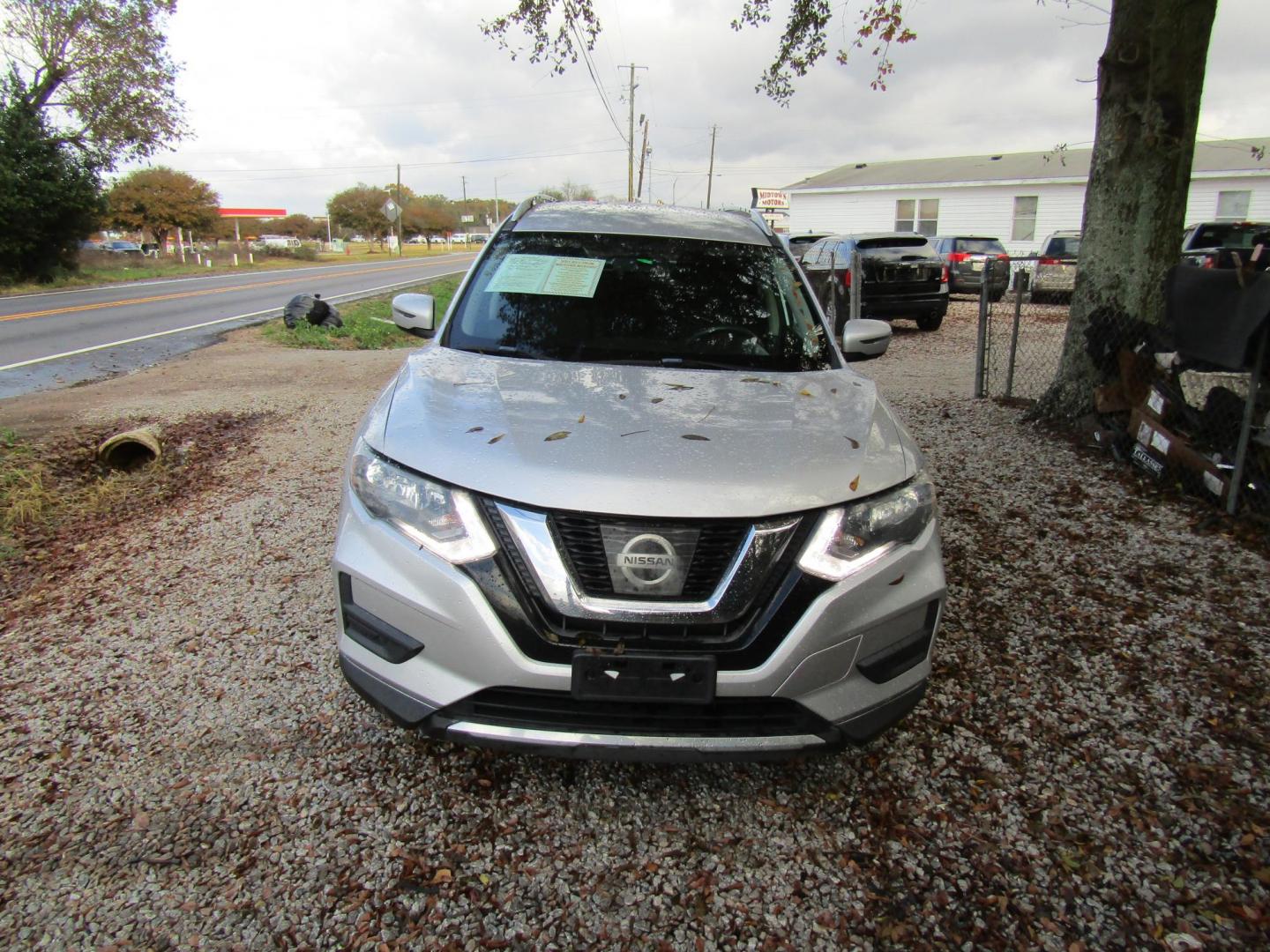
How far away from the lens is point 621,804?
2.39 metres

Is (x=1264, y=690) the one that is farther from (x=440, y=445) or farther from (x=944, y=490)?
(x=440, y=445)

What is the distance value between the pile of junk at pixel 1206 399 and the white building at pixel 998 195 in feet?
75.8

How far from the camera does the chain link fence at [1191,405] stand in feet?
14.5

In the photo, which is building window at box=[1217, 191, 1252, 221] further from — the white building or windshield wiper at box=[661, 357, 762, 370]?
windshield wiper at box=[661, 357, 762, 370]

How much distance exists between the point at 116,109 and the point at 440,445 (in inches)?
Answer: 1328

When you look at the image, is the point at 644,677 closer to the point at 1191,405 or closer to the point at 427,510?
the point at 427,510

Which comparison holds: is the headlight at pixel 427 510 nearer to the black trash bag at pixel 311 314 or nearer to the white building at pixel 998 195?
the black trash bag at pixel 311 314

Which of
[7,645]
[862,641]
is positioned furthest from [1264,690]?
[7,645]

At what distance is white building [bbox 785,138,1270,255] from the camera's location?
84.9 feet

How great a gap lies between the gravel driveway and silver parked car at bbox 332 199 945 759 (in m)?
0.38

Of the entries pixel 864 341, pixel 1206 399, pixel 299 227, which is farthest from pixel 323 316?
pixel 299 227

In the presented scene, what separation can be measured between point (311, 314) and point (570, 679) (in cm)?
1404

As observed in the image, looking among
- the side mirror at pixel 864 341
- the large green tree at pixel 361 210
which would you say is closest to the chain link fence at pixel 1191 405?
the side mirror at pixel 864 341

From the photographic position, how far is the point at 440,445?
7.39ft
